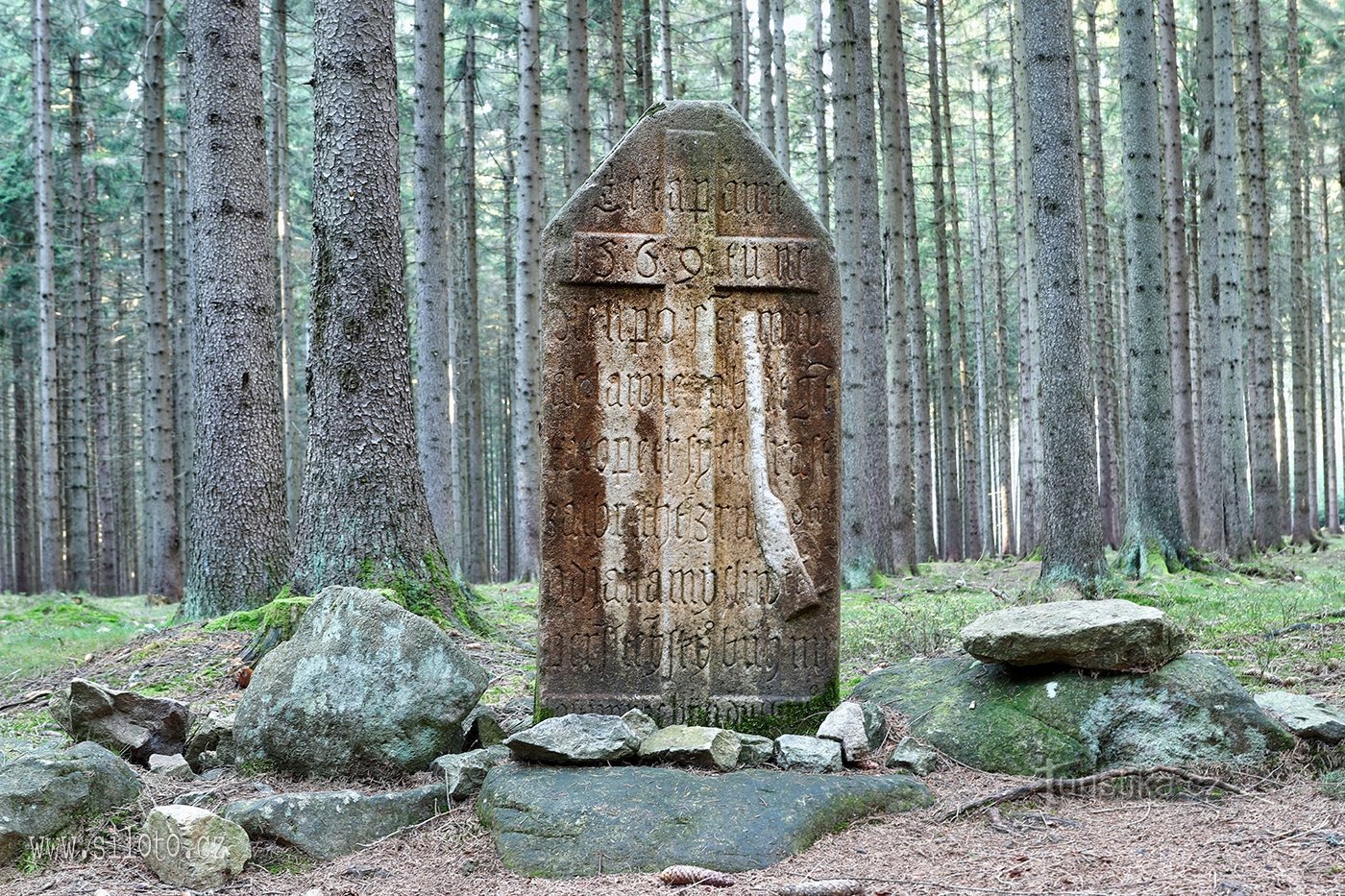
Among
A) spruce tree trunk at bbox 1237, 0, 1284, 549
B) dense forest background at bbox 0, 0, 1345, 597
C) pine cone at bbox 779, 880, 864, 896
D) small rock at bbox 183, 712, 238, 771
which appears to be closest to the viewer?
pine cone at bbox 779, 880, 864, 896

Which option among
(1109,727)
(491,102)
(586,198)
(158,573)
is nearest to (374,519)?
(586,198)

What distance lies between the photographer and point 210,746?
5109mm

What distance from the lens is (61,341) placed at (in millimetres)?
26422

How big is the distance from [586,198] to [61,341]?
25.8 metres

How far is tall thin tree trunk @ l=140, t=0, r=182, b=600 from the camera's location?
14.2 m

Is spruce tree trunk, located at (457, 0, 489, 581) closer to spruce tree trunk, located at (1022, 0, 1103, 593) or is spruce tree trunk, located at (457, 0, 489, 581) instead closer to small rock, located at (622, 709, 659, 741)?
spruce tree trunk, located at (1022, 0, 1103, 593)

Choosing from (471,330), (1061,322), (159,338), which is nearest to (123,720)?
(1061,322)

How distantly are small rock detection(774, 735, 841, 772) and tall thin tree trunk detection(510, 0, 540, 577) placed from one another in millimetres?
8770

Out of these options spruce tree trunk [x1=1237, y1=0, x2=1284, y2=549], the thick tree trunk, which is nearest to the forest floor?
the thick tree trunk

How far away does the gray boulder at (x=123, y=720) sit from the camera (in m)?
5.05

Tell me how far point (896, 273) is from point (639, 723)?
11997 millimetres

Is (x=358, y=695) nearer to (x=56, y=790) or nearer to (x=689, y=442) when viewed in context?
(x=56, y=790)

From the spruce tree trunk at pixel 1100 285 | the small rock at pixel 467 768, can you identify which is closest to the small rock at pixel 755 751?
the small rock at pixel 467 768

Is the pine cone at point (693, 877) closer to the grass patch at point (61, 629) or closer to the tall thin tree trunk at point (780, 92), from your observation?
the grass patch at point (61, 629)
